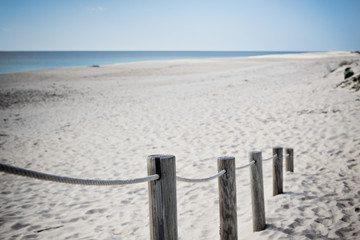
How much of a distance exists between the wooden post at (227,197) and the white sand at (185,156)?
0.63m

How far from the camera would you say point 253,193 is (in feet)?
9.61

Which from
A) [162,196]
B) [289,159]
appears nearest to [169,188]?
[162,196]

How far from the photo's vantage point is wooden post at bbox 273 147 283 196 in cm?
353

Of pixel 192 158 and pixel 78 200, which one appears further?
pixel 192 158

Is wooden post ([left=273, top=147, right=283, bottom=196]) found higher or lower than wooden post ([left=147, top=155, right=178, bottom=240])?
lower

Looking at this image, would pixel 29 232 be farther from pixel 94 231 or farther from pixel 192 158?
pixel 192 158

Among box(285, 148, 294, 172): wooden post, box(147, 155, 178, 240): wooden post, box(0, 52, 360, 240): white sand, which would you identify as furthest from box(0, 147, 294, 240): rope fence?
box(285, 148, 294, 172): wooden post

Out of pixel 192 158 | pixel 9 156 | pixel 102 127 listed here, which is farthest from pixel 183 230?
pixel 102 127

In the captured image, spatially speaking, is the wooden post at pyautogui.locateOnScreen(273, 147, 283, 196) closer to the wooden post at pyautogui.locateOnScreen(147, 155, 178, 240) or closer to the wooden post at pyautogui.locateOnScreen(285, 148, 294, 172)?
the wooden post at pyautogui.locateOnScreen(285, 148, 294, 172)

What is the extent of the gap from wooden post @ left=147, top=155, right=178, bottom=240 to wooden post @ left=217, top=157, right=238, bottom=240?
→ 775 mm

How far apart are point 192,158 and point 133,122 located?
390 centimetres

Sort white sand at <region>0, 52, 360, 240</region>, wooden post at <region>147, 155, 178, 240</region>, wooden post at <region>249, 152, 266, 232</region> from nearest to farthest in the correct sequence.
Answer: wooden post at <region>147, 155, 178, 240</region> < wooden post at <region>249, 152, 266, 232</region> < white sand at <region>0, 52, 360, 240</region>

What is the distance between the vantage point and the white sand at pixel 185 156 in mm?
3396

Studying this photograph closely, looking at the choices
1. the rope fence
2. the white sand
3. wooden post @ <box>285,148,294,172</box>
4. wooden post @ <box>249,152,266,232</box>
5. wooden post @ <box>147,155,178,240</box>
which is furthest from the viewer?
wooden post @ <box>285,148,294,172</box>
